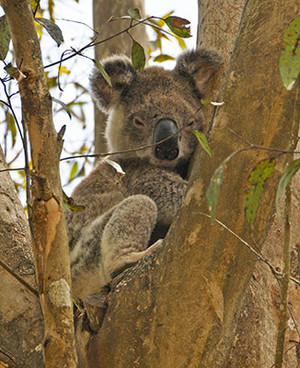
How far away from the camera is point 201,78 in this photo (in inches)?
147

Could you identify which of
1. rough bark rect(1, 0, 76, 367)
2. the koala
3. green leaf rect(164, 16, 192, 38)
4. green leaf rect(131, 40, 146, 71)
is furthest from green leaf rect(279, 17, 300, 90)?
the koala

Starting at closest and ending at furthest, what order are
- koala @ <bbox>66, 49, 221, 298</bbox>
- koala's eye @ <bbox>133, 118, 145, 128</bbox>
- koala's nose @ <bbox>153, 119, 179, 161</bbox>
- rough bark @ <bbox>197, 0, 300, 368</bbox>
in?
rough bark @ <bbox>197, 0, 300, 368</bbox> → koala @ <bbox>66, 49, 221, 298</bbox> → koala's nose @ <bbox>153, 119, 179, 161</bbox> → koala's eye @ <bbox>133, 118, 145, 128</bbox>

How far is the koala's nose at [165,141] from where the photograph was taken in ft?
11.0

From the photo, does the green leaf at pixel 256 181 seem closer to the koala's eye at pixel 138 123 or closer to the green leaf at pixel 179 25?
the green leaf at pixel 179 25

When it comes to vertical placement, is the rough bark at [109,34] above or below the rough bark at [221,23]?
above

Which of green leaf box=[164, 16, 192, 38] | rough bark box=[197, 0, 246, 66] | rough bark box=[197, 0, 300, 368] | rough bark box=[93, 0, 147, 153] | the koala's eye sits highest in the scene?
rough bark box=[93, 0, 147, 153]

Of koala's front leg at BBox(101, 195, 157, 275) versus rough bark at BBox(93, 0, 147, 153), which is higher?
rough bark at BBox(93, 0, 147, 153)

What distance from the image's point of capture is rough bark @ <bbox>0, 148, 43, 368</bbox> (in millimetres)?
2182

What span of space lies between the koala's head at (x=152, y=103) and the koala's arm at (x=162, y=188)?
9 centimetres

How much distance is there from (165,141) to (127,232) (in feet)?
2.21

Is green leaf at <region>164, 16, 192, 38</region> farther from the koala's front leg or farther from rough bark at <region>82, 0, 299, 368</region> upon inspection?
the koala's front leg

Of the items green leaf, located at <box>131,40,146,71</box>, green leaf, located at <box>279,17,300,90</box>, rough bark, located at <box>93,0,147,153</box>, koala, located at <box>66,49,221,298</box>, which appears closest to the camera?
green leaf, located at <box>279,17,300,90</box>

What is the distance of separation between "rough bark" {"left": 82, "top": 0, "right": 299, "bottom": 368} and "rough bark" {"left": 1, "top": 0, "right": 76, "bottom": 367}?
0.29 metres

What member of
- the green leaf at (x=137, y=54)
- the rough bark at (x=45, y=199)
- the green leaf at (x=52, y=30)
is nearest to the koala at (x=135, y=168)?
the green leaf at (x=137, y=54)
